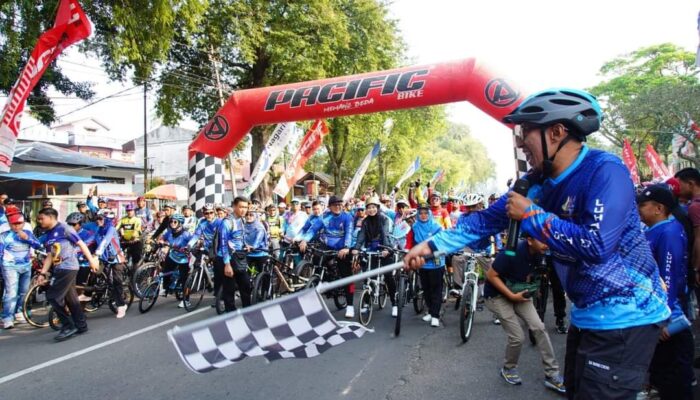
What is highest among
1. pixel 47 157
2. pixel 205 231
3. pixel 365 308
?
pixel 47 157

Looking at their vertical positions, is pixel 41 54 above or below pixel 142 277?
above

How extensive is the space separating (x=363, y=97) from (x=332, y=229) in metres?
2.37

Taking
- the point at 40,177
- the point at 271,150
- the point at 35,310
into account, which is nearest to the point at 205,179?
the point at 271,150

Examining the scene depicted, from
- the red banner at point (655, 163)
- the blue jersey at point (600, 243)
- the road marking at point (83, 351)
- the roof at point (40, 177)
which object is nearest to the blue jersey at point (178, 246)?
the road marking at point (83, 351)

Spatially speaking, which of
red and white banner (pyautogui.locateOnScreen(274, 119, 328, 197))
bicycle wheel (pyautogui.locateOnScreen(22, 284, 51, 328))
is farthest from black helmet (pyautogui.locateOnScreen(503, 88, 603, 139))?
red and white banner (pyautogui.locateOnScreen(274, 119, 328, 197))

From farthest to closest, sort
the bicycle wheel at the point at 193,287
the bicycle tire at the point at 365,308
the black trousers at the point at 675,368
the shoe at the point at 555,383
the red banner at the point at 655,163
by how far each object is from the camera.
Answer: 1. the red banner at the point at 655,163
2. the bicycle wheel at the point at 193,287
3. the bicycle tire at the point at 365,308
4. the shoe at the point at 555,383
5. the black trousers at the point at 675,368

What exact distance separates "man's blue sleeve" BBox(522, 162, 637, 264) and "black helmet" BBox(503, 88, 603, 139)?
0.22 metres

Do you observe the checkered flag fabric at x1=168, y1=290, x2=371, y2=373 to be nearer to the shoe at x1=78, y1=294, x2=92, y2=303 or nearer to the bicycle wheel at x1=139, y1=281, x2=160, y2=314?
the bicycle wheel at x1=139, y1=281, x2=160, y2=314

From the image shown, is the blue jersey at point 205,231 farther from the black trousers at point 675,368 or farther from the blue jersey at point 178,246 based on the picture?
the black trousers at point 675,368

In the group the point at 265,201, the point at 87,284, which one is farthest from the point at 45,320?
the point at 265,201

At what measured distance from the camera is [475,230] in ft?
Answer: 7.89

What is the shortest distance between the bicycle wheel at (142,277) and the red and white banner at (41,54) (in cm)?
271

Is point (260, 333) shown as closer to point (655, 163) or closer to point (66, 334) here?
point (66, 334)

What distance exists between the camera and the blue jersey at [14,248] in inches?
264
